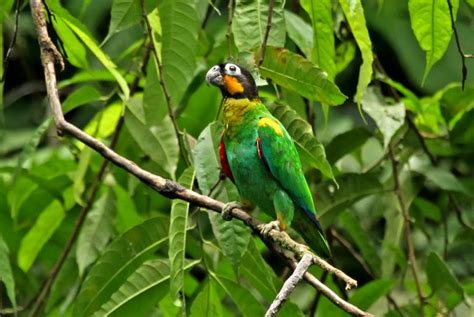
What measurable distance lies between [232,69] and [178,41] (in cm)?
20

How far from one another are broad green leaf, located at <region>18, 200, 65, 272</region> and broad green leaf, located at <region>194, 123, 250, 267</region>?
125 cm

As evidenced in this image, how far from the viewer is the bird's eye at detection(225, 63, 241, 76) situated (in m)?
3.29

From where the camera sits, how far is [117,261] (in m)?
3.40

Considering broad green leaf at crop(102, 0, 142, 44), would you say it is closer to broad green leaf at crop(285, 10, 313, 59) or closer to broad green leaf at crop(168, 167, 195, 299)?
broad green leaf at crop(168, 167, 195, 299)

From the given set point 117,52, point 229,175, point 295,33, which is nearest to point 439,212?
point 295,33

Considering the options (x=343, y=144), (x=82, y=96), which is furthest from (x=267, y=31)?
(x=343, y=144)

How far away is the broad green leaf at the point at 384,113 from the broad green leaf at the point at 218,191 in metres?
0.74

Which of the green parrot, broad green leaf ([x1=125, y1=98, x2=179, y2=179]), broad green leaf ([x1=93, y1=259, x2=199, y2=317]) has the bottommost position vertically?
broad green leaf ([x1=93, y1=259, x2=199, y2=317])

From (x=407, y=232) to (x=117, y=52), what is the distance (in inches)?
132

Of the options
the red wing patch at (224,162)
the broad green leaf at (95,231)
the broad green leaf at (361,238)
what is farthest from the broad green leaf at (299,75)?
the broad green leaf at (361,238)

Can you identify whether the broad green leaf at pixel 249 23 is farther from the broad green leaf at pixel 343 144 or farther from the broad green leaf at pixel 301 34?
the broad green leaf at pixel 343 144

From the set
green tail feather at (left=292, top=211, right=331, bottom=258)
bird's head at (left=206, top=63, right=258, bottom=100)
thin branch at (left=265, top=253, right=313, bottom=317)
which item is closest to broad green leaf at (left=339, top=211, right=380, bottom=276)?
green tail feather at (left=292, top=211, right=331, bottom=258)

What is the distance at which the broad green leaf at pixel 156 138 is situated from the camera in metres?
3.65

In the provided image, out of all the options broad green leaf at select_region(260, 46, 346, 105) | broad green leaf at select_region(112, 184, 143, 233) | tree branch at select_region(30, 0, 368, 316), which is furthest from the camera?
broad green leaf at select_region(112, 184, 143, 233)
